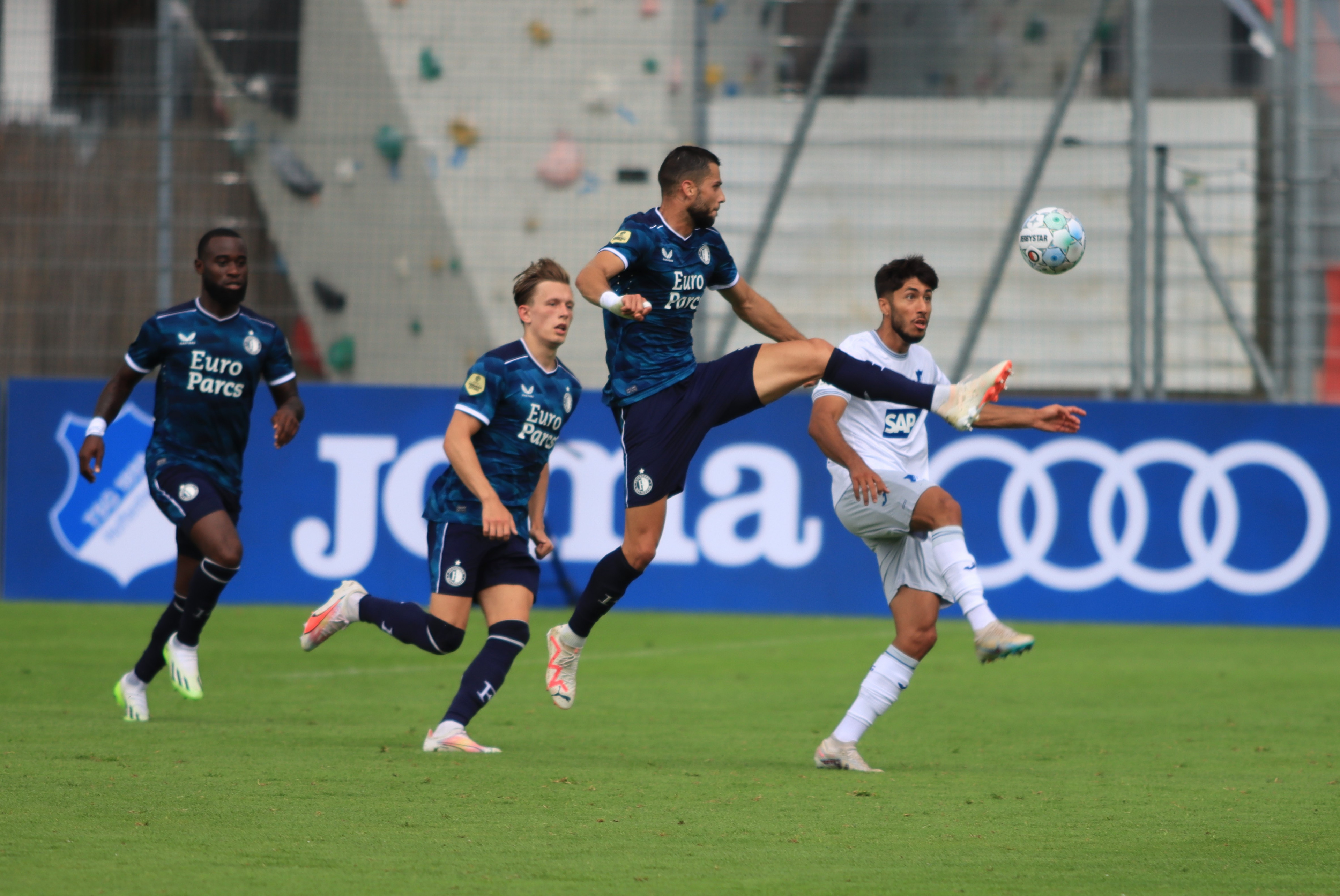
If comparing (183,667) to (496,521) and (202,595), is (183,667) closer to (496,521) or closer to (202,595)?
(202,595)

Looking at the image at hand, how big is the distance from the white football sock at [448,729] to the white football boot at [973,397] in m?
2.20

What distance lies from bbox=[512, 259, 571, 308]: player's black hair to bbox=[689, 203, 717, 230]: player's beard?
555 mm

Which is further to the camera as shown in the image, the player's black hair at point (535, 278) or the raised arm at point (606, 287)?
the player's black hair at point (535, 278)

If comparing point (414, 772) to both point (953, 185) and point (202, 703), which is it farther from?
point (953, 185)

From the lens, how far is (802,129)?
45.6ft

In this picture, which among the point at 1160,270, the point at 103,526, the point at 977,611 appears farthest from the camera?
the point at 1160,270

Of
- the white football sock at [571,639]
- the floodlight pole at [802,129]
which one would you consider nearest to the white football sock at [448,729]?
the white football sock at [571,639]

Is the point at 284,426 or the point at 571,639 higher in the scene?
the point at 284,426

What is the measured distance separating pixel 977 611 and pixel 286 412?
129 inches

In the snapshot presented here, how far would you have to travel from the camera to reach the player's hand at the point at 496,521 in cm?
599

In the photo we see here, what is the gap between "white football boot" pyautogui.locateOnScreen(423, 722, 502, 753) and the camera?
6.31 m

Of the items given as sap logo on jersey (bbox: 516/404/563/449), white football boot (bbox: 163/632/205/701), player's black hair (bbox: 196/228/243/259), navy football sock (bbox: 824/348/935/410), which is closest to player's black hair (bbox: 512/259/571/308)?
sap logo on jersey (bbox: 516/404/563/449)

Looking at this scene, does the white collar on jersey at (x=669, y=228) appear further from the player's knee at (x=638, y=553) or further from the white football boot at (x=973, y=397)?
the white football boot at (x=973, y=397)

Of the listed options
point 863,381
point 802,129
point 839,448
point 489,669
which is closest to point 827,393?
point 839,448
